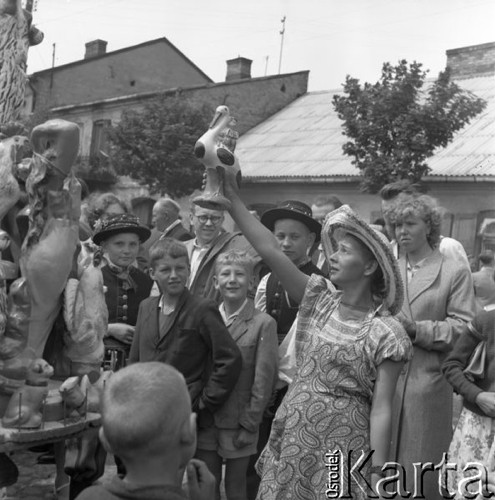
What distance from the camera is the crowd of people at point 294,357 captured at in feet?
6.69

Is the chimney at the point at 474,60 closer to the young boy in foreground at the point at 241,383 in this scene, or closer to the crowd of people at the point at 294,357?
the crowd of people at the point at 294,357

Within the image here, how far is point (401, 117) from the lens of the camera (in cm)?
1758

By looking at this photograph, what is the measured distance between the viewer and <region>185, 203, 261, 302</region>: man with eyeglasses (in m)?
5.11

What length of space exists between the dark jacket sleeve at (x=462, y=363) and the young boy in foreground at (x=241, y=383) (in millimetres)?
990

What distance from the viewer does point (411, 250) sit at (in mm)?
4340

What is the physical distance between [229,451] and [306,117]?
24.5 m

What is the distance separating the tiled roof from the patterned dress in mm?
16841

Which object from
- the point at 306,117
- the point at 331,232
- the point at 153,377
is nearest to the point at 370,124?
the point at 306,117

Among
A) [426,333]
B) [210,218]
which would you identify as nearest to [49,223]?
[426,333]

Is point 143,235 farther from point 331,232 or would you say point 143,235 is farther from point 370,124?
point 370,124

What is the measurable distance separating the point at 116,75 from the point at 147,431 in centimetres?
3307

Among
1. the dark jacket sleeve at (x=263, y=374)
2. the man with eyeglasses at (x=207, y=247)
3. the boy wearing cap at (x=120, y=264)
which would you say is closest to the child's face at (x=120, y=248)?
the boy wearing cap at (x=120, y=264)

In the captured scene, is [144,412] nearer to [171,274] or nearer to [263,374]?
[171,274]

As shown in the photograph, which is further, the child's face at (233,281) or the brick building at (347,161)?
the brick building at (347,161)
